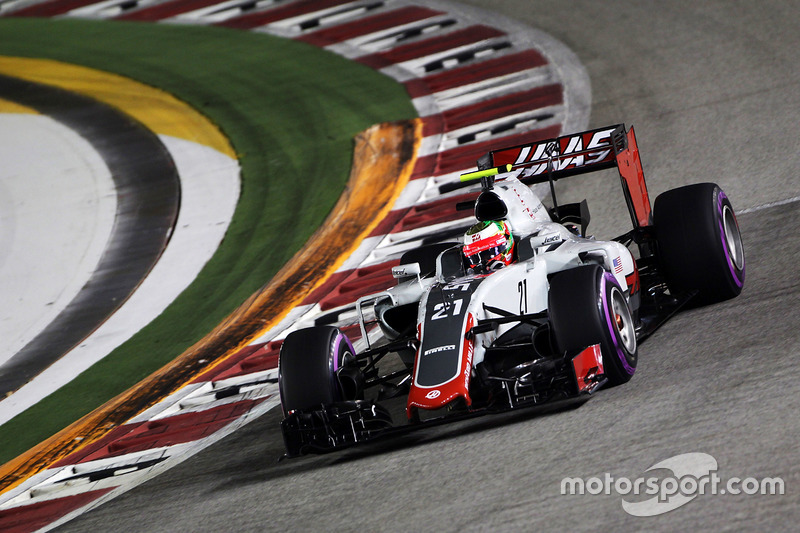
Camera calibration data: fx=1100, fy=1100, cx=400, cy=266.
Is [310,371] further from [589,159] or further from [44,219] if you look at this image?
[44,219]

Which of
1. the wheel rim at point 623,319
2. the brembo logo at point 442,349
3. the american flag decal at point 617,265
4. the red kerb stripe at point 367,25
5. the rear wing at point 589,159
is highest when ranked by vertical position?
the red kerb stripe at point 367,25

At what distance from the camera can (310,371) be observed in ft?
24.0

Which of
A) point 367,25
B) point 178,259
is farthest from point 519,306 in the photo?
point 367,25

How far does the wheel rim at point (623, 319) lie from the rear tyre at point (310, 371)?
190 cm

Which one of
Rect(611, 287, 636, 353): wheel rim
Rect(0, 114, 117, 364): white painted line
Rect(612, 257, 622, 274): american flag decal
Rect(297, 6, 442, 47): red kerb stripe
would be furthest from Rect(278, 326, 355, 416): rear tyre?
Rect(297, 6, 442, 47): red kerb stripe

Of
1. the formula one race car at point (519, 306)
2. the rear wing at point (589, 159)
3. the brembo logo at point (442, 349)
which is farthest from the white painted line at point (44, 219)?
the brembo logo at point (442, 349)

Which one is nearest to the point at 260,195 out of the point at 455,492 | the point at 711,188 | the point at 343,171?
the point at 343,171

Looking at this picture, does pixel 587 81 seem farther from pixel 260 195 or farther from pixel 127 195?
pixel 127 195

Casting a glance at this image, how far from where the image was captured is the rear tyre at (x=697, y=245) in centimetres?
796

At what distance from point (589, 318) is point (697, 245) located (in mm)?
1680

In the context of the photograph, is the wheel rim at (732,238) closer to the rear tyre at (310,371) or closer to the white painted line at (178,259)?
the rear tyre at (310,371)

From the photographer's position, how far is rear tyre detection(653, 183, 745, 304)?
26.1 feet

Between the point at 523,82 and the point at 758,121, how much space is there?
3618 millimetres

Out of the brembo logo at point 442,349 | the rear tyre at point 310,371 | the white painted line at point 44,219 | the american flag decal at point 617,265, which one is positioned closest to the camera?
the brembo logo at point 442,349
